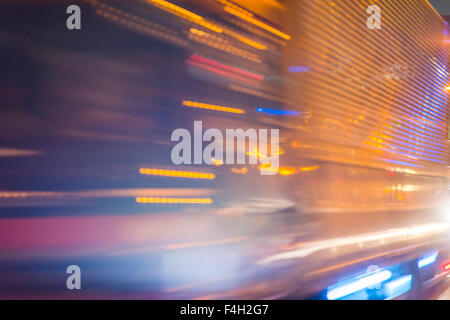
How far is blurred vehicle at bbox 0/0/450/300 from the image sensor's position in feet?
5.06

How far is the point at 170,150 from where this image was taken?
1.88 meters

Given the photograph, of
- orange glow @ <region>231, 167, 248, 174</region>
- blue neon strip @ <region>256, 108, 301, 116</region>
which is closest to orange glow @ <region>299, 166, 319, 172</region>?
blue neon strip @ <region>256, 108, 301, 116</region>

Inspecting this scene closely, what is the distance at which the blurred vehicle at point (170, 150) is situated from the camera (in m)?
1.54

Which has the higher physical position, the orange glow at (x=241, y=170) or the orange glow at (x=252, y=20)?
the orange glow at (x=252, y=20)

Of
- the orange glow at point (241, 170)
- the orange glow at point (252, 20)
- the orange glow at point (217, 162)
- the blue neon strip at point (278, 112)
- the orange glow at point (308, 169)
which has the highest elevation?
the orange glow at point (252, 20)

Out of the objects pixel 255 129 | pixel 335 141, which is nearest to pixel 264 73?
pixel 255 129

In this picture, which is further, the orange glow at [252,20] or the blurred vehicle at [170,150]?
→ the orange glow at [252,20]

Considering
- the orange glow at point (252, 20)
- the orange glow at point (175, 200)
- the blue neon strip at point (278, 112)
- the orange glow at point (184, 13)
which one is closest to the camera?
the orange glow at point (175, 200)

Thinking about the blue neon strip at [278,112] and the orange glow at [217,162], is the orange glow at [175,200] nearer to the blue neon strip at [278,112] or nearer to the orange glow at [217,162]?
the orange glow at [217,162]

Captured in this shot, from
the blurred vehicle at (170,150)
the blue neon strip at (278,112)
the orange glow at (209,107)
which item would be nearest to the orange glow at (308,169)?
the blurred vehicle at (170,150)

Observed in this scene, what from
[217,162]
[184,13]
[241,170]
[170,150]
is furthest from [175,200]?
[184,13]

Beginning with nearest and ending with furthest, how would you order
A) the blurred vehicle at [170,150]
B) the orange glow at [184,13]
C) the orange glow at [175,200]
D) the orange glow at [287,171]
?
1. the blurred vehicle at [170,150]
2. the orange glow at [175,200]
3. the orange glow at [184,13]
4. the orange glow at [287,171]

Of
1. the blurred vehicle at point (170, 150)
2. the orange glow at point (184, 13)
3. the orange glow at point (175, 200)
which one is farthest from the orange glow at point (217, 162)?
the orange glow at point (184, 13)

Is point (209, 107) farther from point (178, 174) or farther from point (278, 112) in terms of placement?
point (278, 112)
